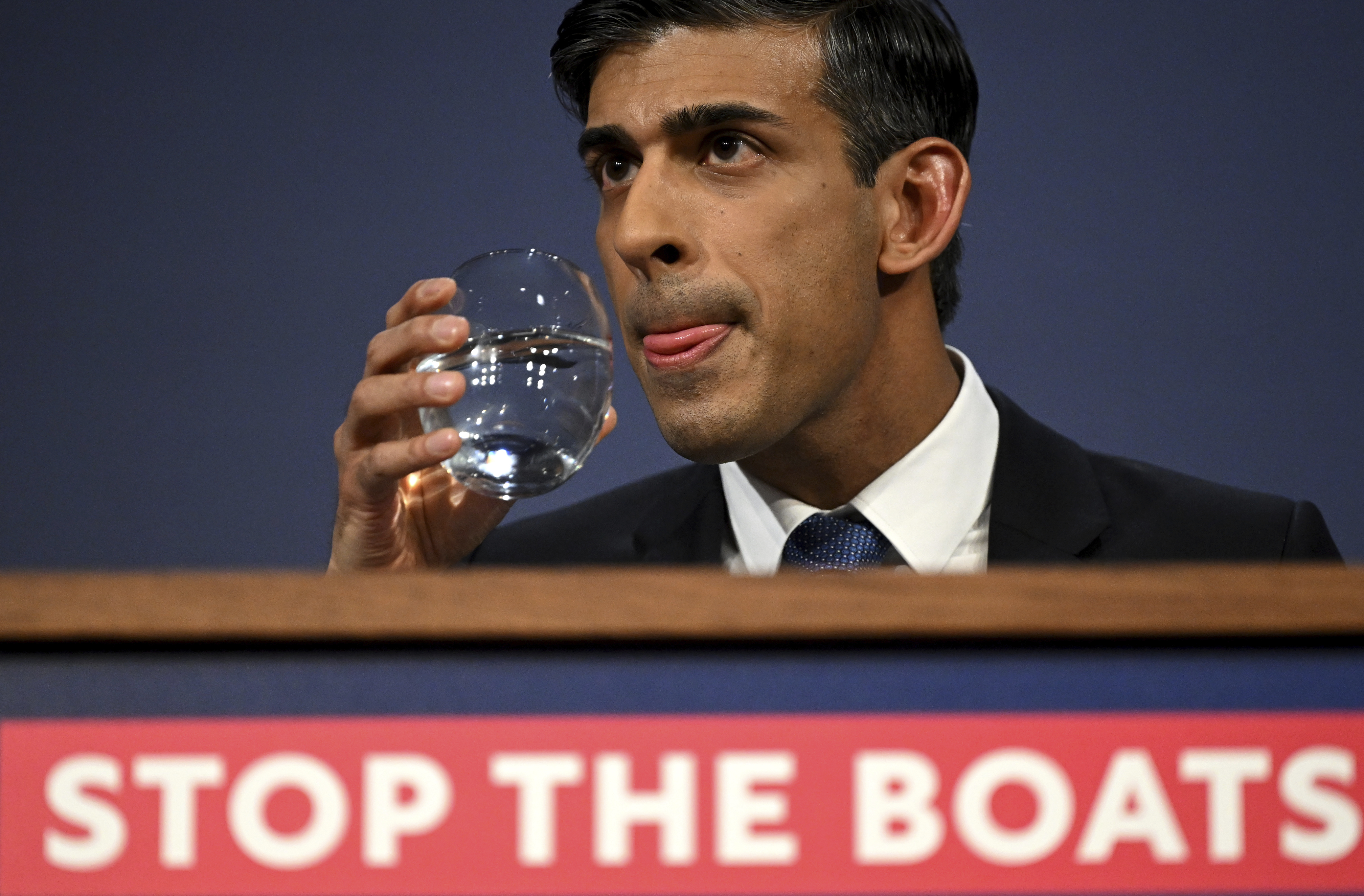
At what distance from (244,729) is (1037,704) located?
0.23 metres

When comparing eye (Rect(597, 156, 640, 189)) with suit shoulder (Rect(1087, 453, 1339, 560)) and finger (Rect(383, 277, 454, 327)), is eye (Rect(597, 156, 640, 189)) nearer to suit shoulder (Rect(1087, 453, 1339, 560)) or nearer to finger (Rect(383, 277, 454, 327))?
finger (Rect(383, 277, 454, 327))

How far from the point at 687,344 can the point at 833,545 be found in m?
0.22

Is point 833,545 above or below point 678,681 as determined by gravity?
above

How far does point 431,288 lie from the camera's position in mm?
931

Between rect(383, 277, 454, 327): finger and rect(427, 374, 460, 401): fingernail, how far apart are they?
76mm

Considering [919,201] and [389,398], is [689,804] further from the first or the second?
[919,201]

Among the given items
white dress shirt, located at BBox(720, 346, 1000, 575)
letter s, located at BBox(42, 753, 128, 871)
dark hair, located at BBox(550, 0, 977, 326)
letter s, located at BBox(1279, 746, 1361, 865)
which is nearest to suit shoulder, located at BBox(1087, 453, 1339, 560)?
white dress shirt, located at BBox(720, 346, 1000, 575)

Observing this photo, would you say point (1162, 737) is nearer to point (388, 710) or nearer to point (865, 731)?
point (865, 731)

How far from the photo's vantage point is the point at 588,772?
387 mm

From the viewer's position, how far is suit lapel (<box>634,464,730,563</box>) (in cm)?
118

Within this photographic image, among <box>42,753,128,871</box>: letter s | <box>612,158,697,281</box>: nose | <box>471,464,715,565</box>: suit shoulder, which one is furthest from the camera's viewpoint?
<box>471,464,715,565</box>: suit shoulder

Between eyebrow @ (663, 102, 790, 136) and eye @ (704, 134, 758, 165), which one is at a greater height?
eyebrow @ (663, 102, 790, 136)

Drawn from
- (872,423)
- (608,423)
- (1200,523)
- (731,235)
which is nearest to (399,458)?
(608,423)

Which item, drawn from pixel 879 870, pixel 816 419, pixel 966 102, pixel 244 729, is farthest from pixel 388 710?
pixel 966 102
